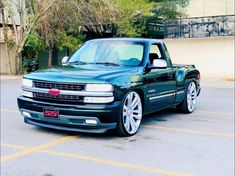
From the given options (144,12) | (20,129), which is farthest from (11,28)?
(20,129)

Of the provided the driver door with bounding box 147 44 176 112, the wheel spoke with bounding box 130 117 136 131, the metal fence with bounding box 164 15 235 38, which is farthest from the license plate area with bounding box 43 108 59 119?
the metal fence with bounding box 164 15 235 38

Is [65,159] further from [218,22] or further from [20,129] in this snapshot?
[218,22]

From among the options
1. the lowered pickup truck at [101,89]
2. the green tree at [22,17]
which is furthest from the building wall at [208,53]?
the lowered pickup truck at [101,89]

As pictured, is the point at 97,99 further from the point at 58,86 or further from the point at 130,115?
the point at 130,115

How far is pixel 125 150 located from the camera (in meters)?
5.75

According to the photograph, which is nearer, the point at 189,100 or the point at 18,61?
the point at 189,100

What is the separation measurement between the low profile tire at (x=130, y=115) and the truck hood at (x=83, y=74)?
44 centimetres

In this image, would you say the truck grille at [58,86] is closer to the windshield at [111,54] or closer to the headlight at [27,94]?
the headlight at [27,94]

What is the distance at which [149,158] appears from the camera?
5.36 meters

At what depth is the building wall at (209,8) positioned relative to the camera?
22.7 metres

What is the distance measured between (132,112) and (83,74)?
3.67 ft

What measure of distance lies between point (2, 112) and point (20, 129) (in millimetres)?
1964

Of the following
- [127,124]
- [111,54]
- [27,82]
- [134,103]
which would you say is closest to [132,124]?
[127,124]

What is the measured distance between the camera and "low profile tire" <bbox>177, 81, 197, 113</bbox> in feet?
29.2
